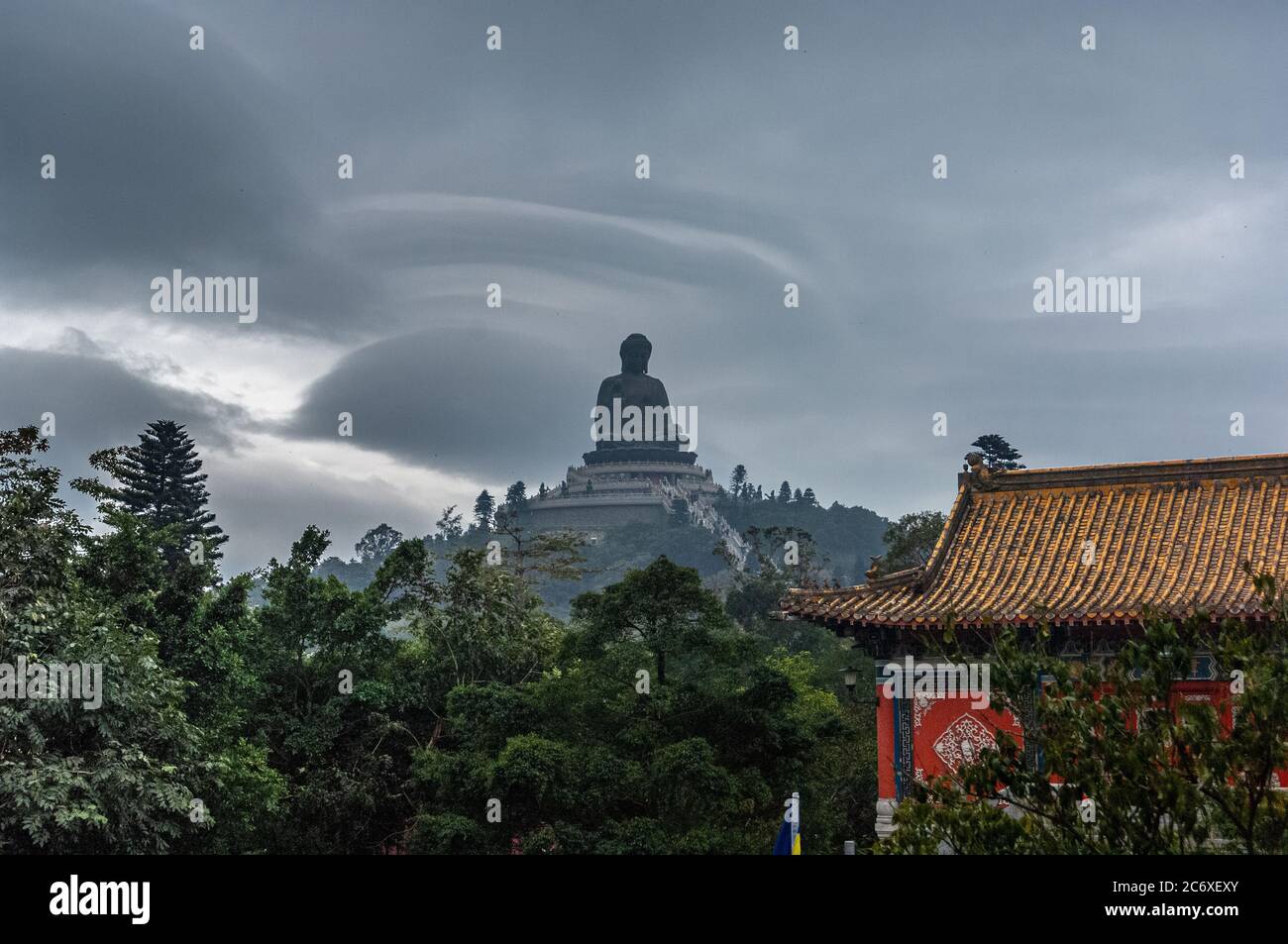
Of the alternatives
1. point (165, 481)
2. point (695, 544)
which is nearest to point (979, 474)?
point (165, 481)

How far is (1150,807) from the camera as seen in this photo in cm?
672

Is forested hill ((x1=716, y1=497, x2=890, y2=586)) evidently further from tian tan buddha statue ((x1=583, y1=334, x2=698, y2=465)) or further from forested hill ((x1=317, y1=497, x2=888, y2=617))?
tian tan buddha statue ((x1=583, y1=334, x2=698, y2=465))

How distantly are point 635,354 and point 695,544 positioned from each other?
18.1m

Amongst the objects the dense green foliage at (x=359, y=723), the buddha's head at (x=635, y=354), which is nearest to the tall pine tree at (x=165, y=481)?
the dense green foliage at (x=359, y=723)

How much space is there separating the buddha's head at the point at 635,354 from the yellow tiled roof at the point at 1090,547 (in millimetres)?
99841

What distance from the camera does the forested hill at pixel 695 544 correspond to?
11619cm

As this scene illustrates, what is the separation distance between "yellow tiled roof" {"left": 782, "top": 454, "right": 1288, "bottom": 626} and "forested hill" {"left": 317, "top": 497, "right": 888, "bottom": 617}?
84484 millimetres

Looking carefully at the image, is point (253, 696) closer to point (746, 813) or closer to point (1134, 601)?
point (746, 813)

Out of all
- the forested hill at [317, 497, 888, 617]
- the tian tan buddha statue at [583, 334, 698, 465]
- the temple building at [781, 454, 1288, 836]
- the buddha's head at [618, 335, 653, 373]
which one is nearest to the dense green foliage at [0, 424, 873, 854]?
the temple building at [781, 454, 1288, 836]

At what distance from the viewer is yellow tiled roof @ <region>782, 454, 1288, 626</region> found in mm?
17453

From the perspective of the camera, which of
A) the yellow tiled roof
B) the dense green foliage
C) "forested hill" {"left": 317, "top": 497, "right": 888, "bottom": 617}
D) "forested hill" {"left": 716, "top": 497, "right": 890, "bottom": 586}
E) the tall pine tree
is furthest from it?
"forested hill" {"left": 716, "top": 497, "right": 890, "bottom": 586}

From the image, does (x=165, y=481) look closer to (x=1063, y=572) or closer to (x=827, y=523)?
(x=1063, y=572)

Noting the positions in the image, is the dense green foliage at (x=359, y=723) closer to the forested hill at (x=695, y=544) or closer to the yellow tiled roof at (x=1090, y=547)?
the yellow tiled roof at (x=1090, y=547)

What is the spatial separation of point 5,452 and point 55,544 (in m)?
1.75
